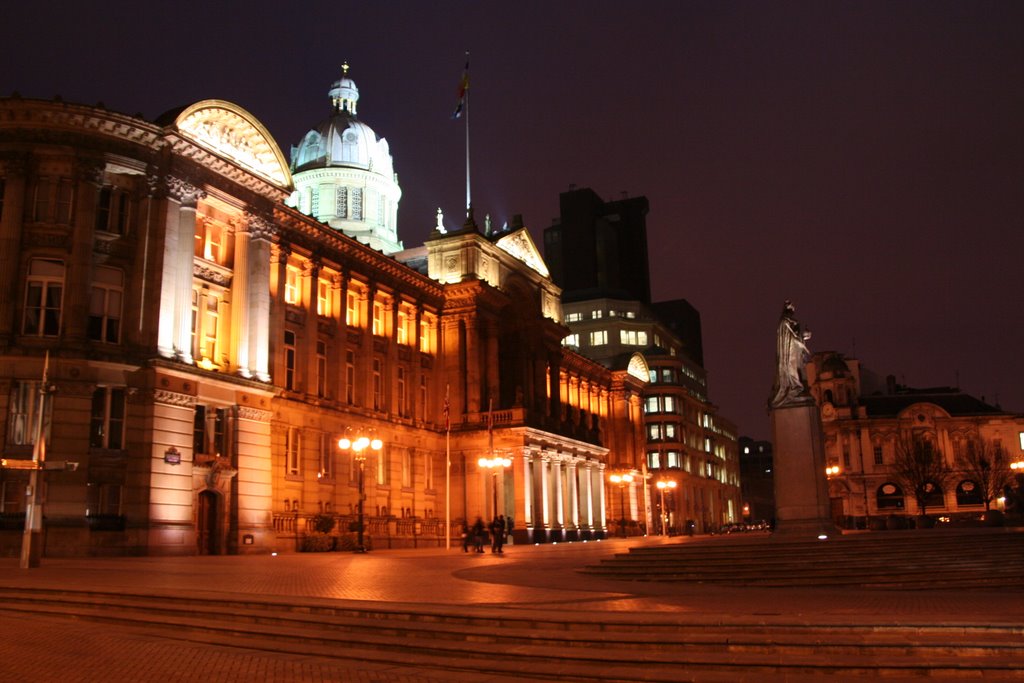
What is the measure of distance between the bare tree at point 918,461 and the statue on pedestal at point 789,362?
69.6 meters

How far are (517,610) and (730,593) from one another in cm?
609

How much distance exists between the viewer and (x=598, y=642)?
12.6 m

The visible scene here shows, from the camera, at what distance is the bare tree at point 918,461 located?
3757 inches

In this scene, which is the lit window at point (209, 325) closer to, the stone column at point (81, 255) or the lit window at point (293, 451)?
the stone column at point (81, 255)

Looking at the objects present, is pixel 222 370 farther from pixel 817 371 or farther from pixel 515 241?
pixel 817 371

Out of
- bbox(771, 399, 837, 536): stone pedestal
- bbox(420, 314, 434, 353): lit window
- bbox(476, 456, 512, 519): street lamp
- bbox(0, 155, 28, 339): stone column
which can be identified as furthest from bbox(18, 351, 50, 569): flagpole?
bbox(420, 314, 434, 353): lit window

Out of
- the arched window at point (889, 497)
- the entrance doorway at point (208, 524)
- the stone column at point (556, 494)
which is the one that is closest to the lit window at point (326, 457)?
the entrance doorway at point (208, 524)

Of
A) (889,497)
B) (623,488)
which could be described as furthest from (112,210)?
(889,497)

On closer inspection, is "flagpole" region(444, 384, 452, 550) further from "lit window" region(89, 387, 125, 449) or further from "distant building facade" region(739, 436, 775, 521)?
"distant building facade" region(739, 436, 775, 521)

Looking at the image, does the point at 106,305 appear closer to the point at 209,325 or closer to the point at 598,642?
the point at 209,325

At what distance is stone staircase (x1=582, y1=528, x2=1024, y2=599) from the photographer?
20.7m

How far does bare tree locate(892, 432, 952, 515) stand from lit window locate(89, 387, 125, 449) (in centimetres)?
7834

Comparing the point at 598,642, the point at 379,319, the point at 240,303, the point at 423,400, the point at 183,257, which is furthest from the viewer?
the point at 423,400

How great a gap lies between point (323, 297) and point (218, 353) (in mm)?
12527
